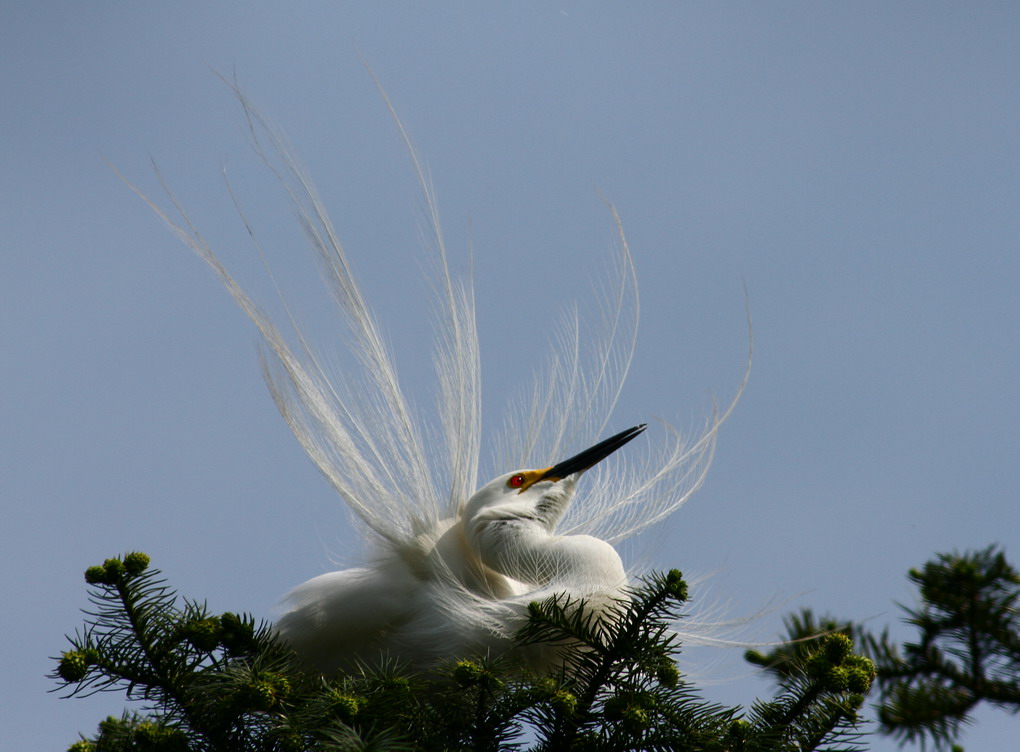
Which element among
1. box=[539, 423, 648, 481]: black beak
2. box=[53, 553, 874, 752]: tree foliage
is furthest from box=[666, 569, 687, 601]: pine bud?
box=[539, 423, 648, 481]: black beak

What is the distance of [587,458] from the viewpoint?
5184mm

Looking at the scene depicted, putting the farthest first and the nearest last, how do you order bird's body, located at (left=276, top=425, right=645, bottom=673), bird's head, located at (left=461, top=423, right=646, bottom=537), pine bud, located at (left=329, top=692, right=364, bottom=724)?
1. bird's head, located at (left=461, top=423, right=646, bottom=537)
2. bird's body, located at (left=276, top=425, right=645, bottom=673)
3. pine bud, located at (left=329, top=692, right=364, bottom=724)

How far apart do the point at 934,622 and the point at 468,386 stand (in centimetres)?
283

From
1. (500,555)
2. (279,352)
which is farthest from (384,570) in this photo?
(279,352)

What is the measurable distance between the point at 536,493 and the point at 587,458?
37 cm

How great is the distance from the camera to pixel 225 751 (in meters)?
3.14

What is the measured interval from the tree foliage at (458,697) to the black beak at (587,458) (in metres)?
1.73

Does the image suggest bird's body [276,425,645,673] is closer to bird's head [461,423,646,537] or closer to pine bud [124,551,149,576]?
bird's head [461,423,646,537]

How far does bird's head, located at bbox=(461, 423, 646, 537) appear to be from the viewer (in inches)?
184

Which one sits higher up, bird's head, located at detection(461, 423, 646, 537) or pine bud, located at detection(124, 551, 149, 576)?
bird's head, located at detection(461, 423, 646, 537)

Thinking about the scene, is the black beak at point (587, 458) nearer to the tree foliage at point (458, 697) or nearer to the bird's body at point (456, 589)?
the bird's body at point (456, 589)

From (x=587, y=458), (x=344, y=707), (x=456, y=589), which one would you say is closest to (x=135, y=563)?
(x=344, y=707)

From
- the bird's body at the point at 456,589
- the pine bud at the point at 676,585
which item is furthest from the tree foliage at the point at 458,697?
the bird's body at the point at 456,589

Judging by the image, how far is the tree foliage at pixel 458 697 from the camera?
304 cm
